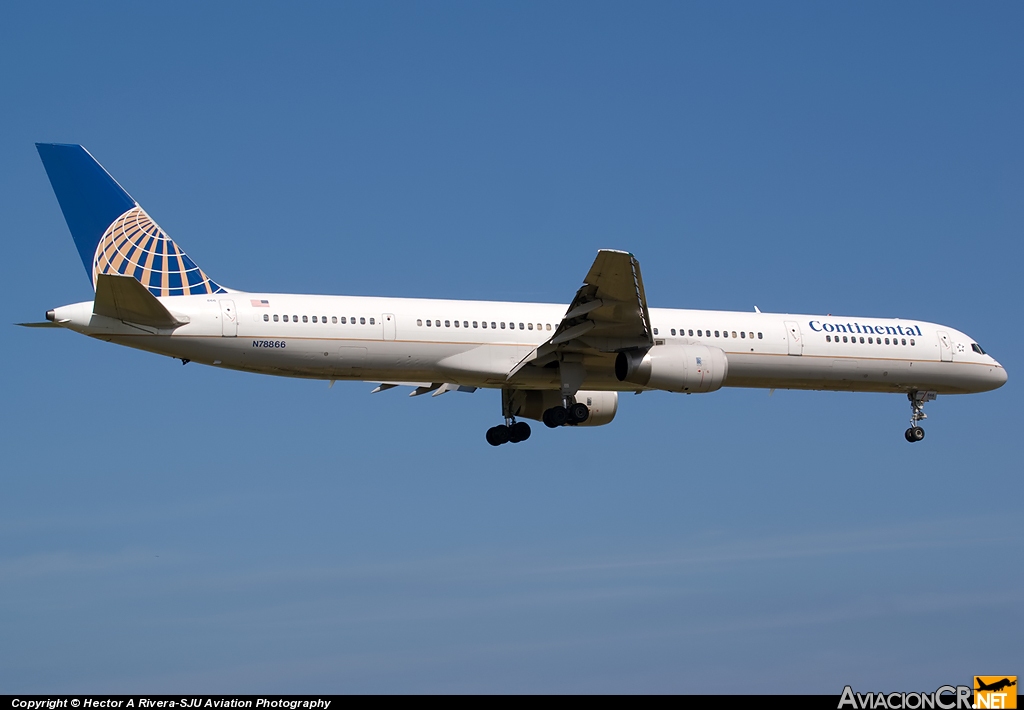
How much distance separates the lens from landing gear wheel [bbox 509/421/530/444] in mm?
36219

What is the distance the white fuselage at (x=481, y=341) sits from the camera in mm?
29891

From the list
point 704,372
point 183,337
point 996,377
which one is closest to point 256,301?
point 183,337

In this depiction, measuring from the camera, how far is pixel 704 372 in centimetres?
3212

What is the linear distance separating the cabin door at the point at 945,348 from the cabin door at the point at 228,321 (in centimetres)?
1950

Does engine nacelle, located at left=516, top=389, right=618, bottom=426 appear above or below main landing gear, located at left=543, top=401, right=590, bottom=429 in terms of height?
above

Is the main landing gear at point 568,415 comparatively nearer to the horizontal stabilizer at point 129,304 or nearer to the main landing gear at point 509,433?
the main landing gear at point 509,433

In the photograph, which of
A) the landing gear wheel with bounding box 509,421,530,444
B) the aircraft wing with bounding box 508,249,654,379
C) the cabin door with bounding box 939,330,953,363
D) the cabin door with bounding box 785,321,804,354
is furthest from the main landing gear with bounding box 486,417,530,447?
the cabin door with bounding box 939,330,953,363

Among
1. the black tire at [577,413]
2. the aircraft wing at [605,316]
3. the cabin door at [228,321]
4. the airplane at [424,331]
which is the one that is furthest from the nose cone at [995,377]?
the cabin door at [228,321]

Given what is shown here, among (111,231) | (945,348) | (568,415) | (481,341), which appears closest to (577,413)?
(568,415)

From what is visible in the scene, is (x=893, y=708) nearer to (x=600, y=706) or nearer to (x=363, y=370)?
(x=600, y=706)

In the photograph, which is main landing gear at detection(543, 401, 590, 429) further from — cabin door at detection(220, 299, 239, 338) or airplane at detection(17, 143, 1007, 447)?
cabin door at detection(220, 299, 239, 338)

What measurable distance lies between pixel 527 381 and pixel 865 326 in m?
10.1

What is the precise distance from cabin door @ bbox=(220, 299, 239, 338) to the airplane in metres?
0.03

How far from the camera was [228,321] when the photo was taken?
29.9 metres
